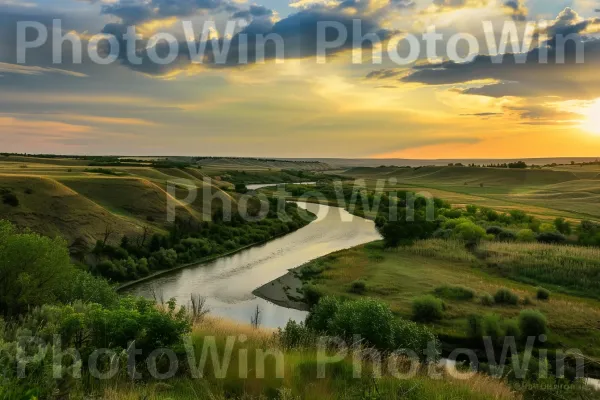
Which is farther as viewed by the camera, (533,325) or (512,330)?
(533,325)

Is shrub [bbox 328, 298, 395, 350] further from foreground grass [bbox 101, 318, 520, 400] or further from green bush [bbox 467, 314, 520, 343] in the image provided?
green bush [bbox 467, 314, 520, 343]

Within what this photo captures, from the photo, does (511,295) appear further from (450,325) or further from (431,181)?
(431,181)

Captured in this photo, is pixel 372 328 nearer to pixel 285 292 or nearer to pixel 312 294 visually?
pixel 312 294

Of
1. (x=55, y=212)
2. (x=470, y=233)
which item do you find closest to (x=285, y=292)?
(x=55, y=212)

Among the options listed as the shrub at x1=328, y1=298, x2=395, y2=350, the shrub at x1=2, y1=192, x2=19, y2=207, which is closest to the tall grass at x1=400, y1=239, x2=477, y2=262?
the shrub at x1=328, y1=298, x2=395, y2=350

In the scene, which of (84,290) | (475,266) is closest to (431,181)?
(475,266)

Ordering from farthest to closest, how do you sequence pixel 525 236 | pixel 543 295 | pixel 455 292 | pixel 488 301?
pixel 525 236 < pixel 455 292 < pixel 543 295 < pixel 488 301

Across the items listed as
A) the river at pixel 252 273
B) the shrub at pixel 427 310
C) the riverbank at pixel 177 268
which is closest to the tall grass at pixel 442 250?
the river at pixel 252 273

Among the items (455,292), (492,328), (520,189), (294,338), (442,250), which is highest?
(294,338)

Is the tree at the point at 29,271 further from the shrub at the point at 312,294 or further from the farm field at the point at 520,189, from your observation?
the farm field at the point at 520,189
